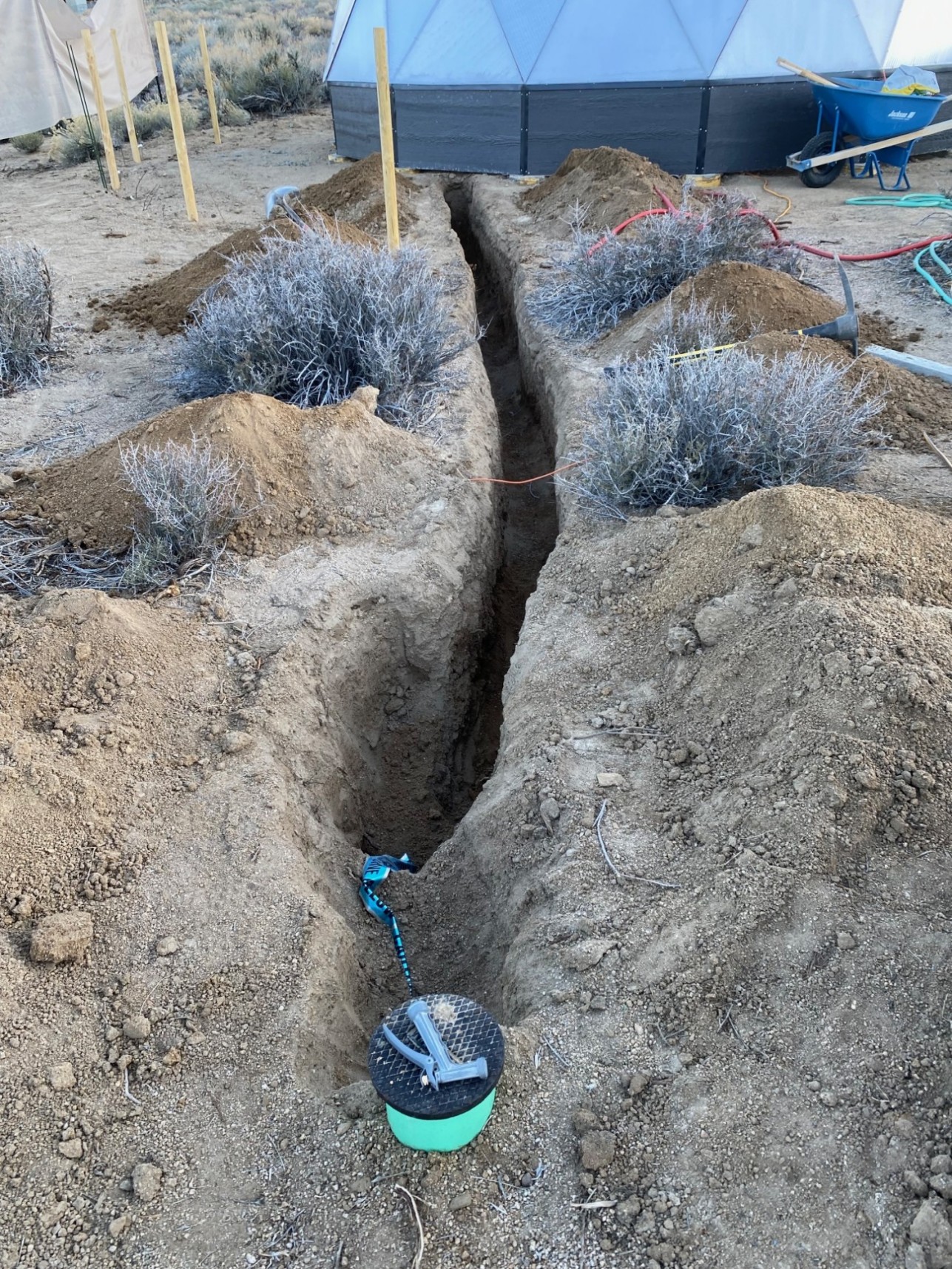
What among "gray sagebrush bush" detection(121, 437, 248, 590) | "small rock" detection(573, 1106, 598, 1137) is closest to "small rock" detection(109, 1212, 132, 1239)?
"small rock" detection(573, 1106, 598, 1137)

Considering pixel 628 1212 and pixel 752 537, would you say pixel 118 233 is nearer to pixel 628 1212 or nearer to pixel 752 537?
pixel 752 537

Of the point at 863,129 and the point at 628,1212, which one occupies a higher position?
the point at 863,129

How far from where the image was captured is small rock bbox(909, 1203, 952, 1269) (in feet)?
5.98

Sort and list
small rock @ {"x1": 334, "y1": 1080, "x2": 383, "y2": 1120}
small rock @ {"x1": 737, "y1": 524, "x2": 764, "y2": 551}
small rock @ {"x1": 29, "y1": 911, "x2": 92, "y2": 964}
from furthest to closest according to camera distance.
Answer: small rock @ {"x1": 737, "y1": 524, "x2": 764, "y2": 551}
small rock @ {"x1": 29, "y1": 911, "x2": 92, "y2": 964}
small rock @ {"x1": 334, "y1": 1080, "x2": 383, "y2": 1120}

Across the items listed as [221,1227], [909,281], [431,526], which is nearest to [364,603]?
[431,526]

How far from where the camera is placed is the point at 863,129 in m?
10.4

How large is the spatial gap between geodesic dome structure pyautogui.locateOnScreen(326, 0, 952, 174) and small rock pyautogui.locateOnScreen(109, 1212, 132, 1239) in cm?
1143

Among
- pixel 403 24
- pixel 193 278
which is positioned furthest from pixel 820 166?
pixel 193 278

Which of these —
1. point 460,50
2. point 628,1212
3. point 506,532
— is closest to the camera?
point 628,1212

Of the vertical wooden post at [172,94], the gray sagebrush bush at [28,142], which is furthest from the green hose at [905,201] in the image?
the gray sagebrush bush at [28,142]

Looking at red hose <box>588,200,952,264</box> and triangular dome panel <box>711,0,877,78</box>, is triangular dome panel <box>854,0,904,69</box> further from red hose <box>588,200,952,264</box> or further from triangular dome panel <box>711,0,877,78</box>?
red hose <box>588,200,952,264</box>

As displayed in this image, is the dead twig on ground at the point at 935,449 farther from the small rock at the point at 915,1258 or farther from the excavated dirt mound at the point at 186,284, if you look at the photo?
the excavated dirt mound at the point at 186,284

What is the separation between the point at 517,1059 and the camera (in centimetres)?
236

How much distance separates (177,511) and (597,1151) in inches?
130
